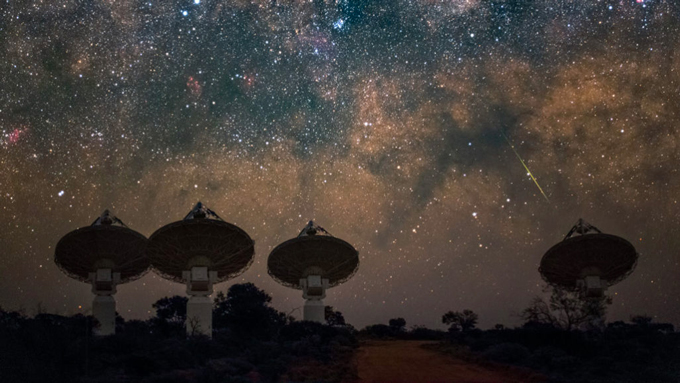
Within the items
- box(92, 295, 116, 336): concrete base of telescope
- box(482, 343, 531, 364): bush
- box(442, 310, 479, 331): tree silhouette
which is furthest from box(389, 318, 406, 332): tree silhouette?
box(482, 343, 531, 364): bush

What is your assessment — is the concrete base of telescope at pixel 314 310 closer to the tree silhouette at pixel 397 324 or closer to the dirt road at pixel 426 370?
the dirt road at pixel 426 370

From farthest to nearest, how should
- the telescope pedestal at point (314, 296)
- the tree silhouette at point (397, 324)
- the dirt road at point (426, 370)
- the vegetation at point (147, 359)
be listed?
the tree silhouette at point (397, 324) < the telescope pedestal at point (314, 296) < the dirt road at point (426, 370) < the vegetation at point (147, 359)

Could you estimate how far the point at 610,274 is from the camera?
149 ft

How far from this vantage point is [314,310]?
4659 cm

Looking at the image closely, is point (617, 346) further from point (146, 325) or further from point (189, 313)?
point (146, 325)

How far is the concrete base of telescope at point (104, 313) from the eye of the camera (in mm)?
43312

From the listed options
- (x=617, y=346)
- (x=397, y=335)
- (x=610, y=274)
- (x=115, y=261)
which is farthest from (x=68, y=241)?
(x=610, y=274)

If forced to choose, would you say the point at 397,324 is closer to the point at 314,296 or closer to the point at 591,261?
the point at 314,296

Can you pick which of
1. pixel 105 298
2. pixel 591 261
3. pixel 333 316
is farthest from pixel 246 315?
pixel 591 261

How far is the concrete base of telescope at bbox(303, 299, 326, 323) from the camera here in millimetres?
46375

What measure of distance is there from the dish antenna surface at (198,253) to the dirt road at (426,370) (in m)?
12.1

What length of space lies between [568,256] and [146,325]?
39.8m

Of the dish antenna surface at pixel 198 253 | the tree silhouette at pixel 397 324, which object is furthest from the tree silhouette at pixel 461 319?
the dish antenna surface at pixel 198 253

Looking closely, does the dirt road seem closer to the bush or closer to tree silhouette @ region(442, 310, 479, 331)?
the bush
